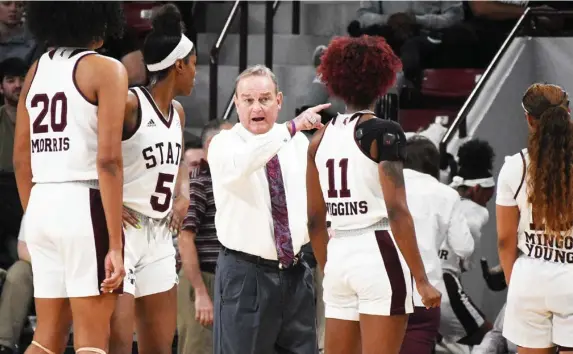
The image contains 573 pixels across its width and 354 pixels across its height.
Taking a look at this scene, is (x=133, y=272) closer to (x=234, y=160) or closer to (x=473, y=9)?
(x=234, y=160)

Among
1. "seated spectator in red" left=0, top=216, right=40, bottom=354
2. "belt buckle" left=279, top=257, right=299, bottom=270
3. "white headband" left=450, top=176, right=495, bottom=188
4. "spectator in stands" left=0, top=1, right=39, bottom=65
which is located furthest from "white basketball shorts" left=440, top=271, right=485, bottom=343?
"spectator in stands" left=0, top=1, right=39, bottom=65

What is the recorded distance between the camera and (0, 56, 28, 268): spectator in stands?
25.6ft

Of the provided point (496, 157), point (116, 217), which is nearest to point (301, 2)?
point (496, 157)

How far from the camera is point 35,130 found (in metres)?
4.32

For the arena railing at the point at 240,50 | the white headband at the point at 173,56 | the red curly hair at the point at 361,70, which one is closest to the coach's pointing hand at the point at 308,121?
the red curly hair at the point at 361,70

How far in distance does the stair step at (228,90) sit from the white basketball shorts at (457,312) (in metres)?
2.82

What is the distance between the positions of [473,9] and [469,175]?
2.08m

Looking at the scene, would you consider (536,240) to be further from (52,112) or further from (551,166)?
(52,112)

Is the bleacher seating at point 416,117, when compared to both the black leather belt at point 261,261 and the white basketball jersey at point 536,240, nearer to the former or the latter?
the white basketball jersey at point 536,240

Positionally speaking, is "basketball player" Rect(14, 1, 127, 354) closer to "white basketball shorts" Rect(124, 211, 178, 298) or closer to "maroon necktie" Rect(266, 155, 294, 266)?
"white basketball shorts" Rect(124, 211, 178, 298)

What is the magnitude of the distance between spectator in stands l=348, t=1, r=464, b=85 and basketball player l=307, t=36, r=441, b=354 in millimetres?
4278

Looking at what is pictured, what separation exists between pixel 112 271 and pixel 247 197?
2.71ft

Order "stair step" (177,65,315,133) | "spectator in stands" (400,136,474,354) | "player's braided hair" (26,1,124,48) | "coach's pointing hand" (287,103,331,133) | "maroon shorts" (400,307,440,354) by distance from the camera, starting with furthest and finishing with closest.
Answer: "stair step" (177,65,315,133) → "spectator in stands" (400,136,474,354) → "maroon shorts" (400,307,440,354) → "coach's pointing hand" (287,103,331,133) → "player's braided hair" (26,1,124,48)

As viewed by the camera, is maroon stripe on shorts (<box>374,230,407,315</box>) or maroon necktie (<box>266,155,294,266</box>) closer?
maroon stripe on shorts (<box>374,230,407,315</box>)
